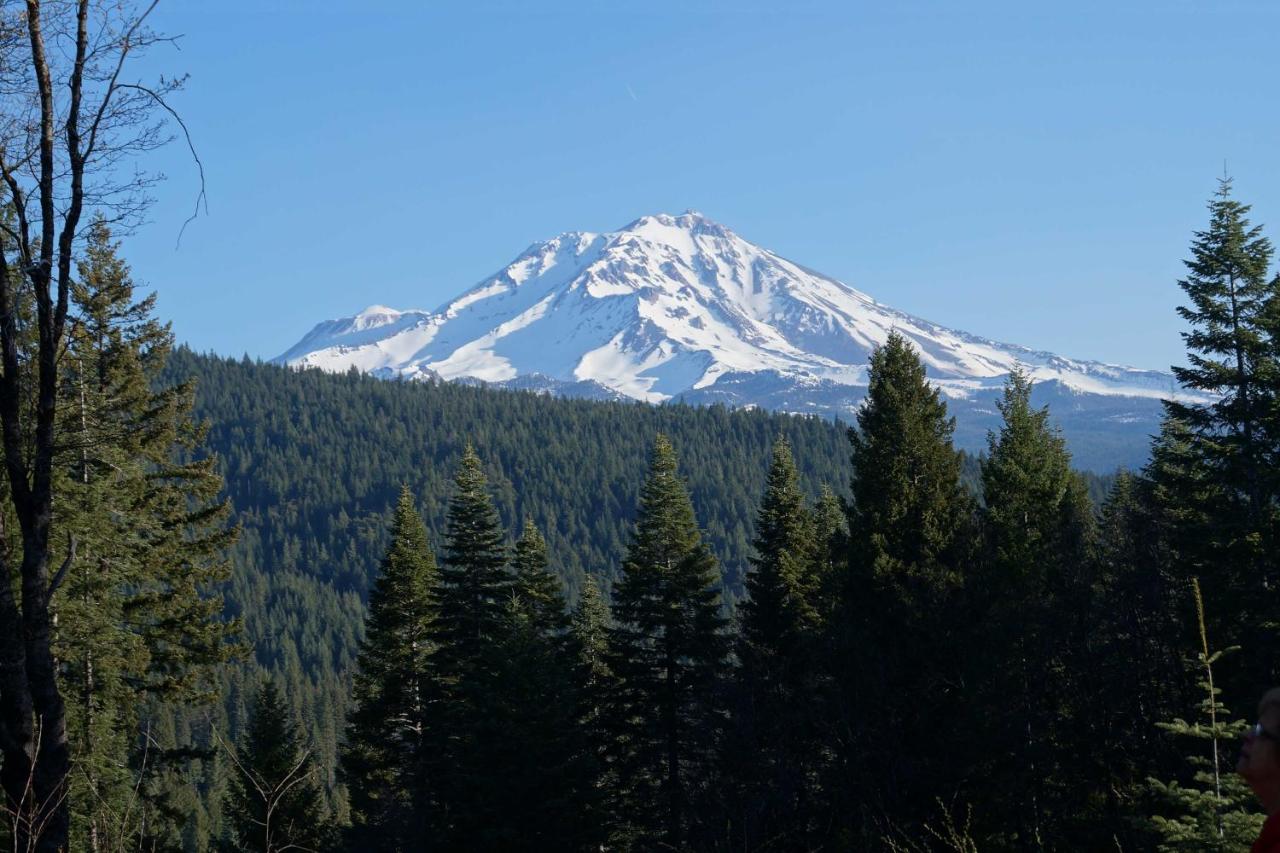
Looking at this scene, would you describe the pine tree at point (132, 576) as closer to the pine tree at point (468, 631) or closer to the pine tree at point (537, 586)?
the pine tree at point (468, 631)

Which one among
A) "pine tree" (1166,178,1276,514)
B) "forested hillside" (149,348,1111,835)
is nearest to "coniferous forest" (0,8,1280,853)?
"pine tree" (1166,178,1276,514)

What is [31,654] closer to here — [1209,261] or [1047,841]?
[1047,841]

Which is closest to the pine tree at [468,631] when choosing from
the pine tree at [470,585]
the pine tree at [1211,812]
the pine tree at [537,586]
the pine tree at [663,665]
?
the pine tree at [470,585]

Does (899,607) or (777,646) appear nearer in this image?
(899,607)

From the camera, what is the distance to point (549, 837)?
20.8 m

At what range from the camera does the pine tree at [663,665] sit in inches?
945

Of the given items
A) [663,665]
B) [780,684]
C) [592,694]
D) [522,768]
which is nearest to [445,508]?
[592,694]

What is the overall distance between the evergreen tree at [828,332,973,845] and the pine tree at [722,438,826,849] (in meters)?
1.09

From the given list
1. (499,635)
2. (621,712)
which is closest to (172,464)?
(499,635)

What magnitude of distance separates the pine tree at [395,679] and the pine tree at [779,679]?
8462mm

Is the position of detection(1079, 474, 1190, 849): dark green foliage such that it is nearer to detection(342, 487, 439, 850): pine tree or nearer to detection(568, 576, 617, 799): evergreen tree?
detection(568, 576, 617, 799): evergreen tree

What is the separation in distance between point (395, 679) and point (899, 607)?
1413 centimetres

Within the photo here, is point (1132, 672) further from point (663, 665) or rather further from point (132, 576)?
point (132, 576)

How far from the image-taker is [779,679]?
22375 mm
